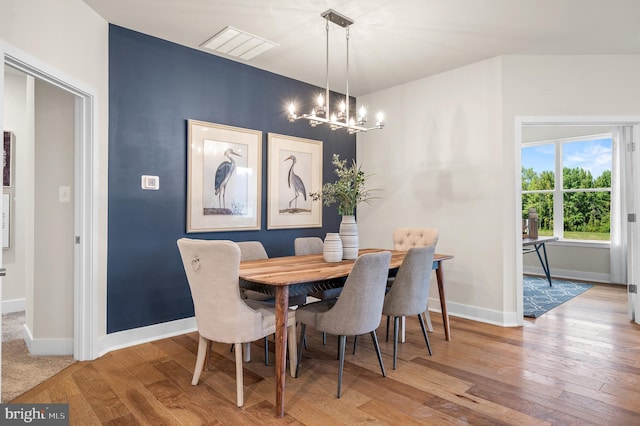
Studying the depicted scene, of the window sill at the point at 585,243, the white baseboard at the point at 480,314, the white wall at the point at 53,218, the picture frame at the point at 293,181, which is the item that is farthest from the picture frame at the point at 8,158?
the window sill at the point at 585,243

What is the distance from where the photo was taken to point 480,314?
13.3 ft

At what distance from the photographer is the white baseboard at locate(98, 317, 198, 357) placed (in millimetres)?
3148

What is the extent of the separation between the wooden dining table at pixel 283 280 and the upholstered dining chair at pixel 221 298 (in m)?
0.14

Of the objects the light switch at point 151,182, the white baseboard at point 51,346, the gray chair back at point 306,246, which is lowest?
the white baseboard at point 51,346

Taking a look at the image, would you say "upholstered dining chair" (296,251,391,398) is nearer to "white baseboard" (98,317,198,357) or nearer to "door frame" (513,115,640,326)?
"white baseboard" (98,317,198,357)

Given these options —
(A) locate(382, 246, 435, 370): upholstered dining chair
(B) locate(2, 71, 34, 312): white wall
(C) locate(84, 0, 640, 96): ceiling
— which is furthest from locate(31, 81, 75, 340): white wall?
(A) locate(382, 246, 435, 370): upholstered dining chair

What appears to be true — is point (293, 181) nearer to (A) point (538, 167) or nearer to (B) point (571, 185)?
(A) point (538, 167)

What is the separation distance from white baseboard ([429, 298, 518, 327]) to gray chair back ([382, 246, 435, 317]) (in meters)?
1.48

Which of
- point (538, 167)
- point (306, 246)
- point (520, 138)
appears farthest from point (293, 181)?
point (538, 167)

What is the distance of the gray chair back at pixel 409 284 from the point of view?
279cm

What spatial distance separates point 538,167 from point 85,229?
6965 millimetres

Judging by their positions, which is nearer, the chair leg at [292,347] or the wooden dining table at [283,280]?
the wooden dining table at [283,280]

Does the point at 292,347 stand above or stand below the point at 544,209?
below

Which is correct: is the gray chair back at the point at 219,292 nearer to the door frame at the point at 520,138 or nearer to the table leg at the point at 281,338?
the table leg at the point at 281,338
